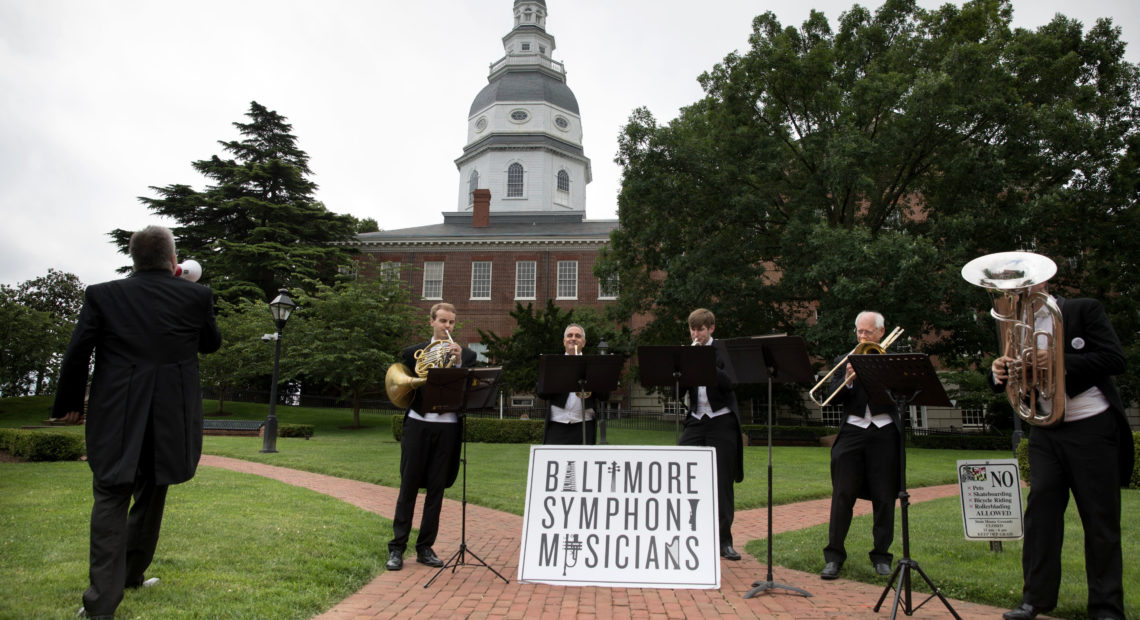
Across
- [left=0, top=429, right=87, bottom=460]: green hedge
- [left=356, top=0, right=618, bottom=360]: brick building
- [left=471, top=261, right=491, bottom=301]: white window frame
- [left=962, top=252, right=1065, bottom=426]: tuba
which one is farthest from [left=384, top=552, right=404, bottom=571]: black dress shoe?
[left=471, top=261, right=491, bottom=301]: white window frame

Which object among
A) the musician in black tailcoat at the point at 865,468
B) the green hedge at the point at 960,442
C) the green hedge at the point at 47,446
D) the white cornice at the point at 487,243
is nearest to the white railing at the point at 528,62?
the white cornice at the point at 487,243

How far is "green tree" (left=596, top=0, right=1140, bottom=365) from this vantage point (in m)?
19.6

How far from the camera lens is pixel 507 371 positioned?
79.9 ft

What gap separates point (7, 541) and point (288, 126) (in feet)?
129

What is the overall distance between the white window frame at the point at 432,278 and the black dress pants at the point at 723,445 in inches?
1402

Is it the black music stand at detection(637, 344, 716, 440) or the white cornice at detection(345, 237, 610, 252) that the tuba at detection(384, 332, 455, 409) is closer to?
the black music stand at detection(637, 344, 716, 440)

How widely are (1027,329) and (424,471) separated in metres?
4.70

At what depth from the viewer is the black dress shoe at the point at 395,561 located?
5742mm

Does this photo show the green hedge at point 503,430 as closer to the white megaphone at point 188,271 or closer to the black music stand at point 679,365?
the black music stand at point 679,365

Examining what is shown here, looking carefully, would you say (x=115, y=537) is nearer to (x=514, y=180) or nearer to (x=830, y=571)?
(x=830, y=571)

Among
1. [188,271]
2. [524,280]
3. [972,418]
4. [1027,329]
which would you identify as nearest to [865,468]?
[1027,329]

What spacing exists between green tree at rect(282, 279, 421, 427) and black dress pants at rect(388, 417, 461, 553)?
20736 millimetres

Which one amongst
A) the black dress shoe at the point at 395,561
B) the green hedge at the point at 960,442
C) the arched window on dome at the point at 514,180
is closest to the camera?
the black dress shoe at the point at 395,561

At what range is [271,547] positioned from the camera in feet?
19.5
